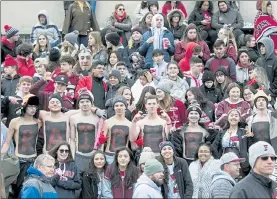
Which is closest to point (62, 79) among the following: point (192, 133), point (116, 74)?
point (116, 74)

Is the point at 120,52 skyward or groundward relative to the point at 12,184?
skyward

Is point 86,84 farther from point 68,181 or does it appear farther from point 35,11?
point 35,11

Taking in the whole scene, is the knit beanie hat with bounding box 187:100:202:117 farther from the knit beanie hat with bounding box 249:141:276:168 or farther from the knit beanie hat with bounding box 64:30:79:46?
the knit beanie hat with bounding box 64:30:79:46

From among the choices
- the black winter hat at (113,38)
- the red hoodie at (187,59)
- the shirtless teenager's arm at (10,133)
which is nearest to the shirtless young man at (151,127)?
the shirtless teenager's arm at (10,133)

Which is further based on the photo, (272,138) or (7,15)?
(7,15)

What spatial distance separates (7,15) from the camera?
2611 cm

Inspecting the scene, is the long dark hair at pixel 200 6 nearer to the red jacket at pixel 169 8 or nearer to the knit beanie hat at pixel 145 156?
the red jacket at pixel 169 8

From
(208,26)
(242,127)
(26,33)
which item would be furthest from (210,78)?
(26,33)

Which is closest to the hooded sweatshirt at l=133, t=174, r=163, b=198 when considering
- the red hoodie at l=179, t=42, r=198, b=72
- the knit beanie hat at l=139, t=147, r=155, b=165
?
the knit beanie hat at l=139, t=147, r=155, b=165

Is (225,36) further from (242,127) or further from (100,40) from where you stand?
(242,127)

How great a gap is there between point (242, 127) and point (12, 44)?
7.40 metres

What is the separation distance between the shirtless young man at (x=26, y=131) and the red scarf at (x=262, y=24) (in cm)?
658

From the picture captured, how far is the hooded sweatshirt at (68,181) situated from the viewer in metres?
15.3

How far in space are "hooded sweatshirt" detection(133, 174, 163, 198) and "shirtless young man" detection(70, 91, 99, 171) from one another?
3.26 m
